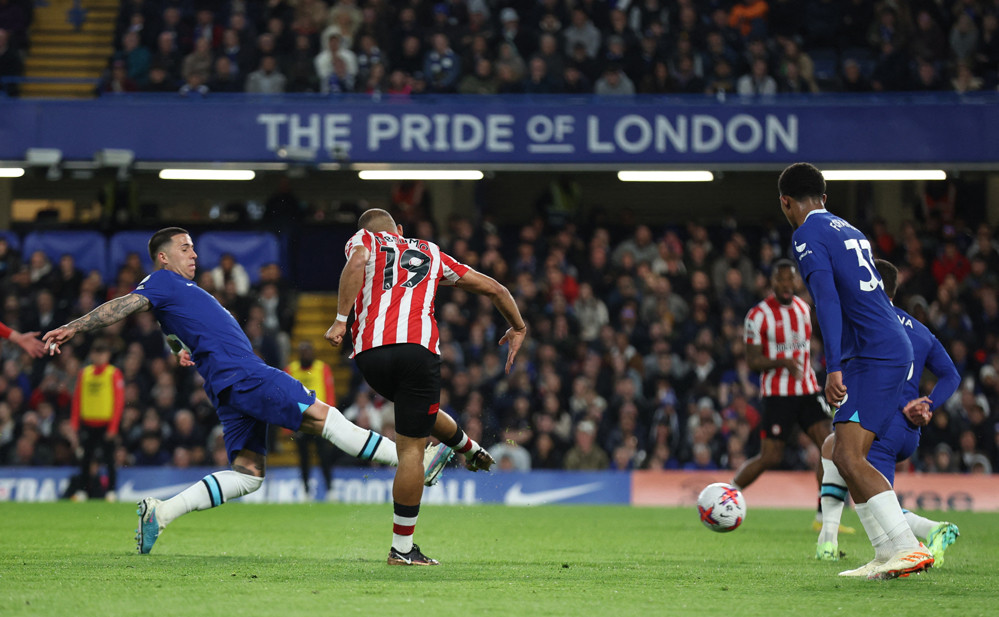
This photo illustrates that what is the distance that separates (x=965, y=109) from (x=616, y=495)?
7.12 metres

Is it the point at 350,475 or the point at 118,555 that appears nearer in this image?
the point at 118,555

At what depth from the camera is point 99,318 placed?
7.39 meters

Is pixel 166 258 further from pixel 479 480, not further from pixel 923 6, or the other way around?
pixel 923 6

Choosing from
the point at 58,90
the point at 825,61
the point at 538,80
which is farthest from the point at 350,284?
the point at 825,61

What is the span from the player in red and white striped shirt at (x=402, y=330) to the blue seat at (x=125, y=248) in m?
12.3

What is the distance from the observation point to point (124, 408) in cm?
1695

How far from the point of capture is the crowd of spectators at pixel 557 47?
1861cm

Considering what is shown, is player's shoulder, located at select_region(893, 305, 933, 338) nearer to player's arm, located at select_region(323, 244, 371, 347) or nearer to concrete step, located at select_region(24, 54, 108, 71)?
player's arm, located at select_region(323, 244, 371, 347)

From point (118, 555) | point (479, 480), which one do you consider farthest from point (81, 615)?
point (479, 480)

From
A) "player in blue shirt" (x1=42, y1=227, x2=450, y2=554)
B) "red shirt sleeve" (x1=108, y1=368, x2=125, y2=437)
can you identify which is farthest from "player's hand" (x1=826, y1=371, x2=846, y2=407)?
"red shirt sleeve" (x1=108, y1=368, x2=125, y2=437)

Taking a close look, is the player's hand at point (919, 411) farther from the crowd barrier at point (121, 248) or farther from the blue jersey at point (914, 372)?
the crowd barrier at point (121, 248)

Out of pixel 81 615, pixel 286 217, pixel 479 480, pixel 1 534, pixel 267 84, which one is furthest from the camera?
pixel 286 217

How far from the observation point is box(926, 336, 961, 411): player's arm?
Result: 7465 mm

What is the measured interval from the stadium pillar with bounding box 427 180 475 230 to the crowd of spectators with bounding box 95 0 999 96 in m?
2.77
